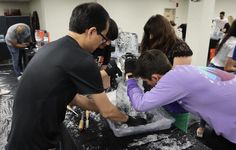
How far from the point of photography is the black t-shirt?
0.83 metres

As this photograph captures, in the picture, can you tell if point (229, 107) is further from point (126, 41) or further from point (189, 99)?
point (126, 41)

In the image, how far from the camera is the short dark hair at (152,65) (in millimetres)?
1050

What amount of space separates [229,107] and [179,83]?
0.23m

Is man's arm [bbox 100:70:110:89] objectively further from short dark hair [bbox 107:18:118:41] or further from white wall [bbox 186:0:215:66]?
white wall [bbox 186:0:215:66]

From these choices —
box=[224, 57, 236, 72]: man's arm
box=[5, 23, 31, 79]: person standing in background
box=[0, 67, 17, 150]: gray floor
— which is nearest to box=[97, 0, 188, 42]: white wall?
box=[5, 23, 31, 79]: person standing in background

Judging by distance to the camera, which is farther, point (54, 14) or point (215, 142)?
point (54, 14)

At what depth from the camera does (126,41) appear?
271 centimetres

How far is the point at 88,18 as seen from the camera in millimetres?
874

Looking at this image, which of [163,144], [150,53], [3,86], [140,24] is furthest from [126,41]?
[140,24]

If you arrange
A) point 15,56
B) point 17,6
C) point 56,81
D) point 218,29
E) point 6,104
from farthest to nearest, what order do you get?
point 17,6
point 218,29
point 15,56
point 6,104
point 56,81

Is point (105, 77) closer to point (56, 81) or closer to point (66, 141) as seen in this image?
point (66, 141)

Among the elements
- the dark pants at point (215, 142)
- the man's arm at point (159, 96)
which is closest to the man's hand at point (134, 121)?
the man's arm at point (159, 96)

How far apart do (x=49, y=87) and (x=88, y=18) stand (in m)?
0.30

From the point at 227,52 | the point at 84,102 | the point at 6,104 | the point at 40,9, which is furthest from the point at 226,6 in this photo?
the point at 84,102
